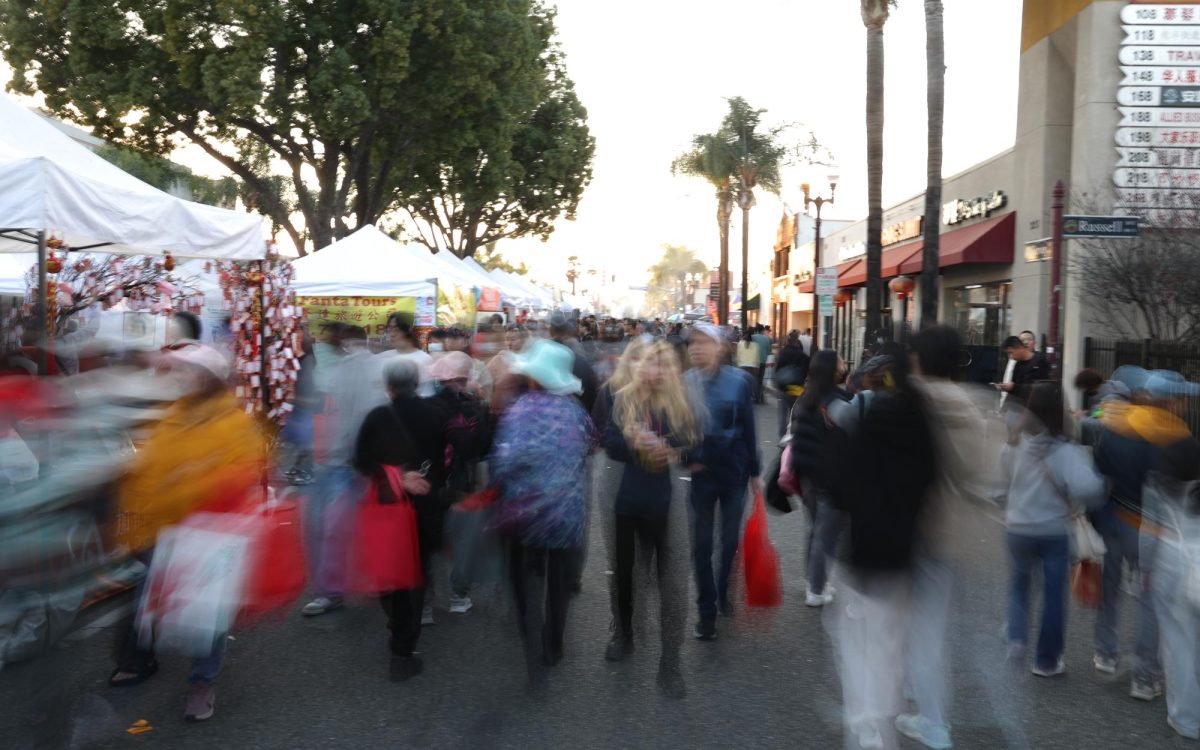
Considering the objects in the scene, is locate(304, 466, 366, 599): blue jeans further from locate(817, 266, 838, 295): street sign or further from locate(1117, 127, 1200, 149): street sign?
locate(817, 266, 838, 295): street sign

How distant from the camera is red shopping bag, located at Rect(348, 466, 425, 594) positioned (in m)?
5.23

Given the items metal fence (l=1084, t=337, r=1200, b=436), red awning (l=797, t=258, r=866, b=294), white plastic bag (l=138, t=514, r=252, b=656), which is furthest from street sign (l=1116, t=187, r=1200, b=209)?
white plastic bag (l=138, t=514, r=252, b=656)

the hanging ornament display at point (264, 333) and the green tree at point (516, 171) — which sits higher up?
the green tree at point (516, 171)

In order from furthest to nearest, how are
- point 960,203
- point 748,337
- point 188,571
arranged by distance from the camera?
point 960,203 → point 748,337 → point 188,571

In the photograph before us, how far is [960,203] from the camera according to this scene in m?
25.5

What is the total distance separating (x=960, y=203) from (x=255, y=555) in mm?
24039

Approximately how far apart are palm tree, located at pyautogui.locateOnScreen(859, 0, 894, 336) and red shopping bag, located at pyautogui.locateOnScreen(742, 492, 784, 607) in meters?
14.1

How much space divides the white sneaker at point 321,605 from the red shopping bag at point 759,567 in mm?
2776

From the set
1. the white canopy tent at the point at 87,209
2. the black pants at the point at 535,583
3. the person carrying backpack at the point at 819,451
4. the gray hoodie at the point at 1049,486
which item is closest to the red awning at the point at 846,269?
the white canopy tent at the point at 87,209

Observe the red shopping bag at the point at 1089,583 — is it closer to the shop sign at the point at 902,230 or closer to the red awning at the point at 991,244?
the red awning at the point at 991,244

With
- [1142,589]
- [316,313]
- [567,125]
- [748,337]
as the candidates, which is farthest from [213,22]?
[1142,589]

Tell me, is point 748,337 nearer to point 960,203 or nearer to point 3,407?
point 960,203

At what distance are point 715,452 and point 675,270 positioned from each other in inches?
6416

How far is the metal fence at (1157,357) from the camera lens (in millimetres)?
12867
